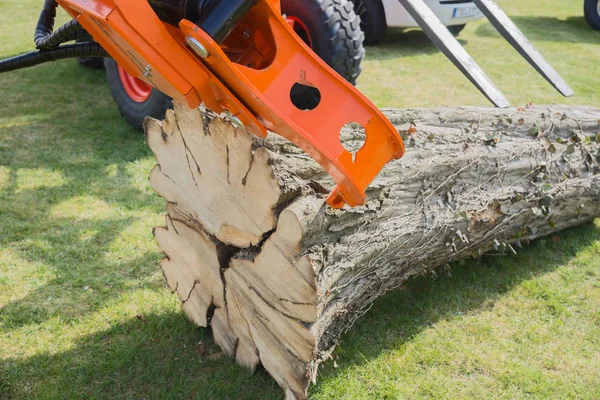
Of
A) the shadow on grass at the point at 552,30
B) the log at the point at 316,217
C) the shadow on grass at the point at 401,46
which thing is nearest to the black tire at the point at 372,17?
the shadow on grass at the point at 401,46

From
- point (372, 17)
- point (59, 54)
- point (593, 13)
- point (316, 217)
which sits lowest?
point (593, 13)

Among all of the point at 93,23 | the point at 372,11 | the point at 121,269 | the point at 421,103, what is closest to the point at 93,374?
the point at 121,269

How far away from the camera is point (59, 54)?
2.57 meters

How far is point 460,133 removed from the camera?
2.69 metres

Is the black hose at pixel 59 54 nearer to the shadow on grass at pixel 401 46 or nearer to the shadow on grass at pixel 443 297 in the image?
the shadow on grass at pixel 443 297

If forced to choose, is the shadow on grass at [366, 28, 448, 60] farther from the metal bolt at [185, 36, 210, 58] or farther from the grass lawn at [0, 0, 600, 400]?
the metal bolt at [185, 36, 210, 58]

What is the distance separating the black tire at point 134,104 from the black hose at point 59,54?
1.45m

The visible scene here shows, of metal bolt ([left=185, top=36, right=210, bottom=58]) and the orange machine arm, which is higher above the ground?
metal bolt ([left=185, top=36, right=210, bottom=58])

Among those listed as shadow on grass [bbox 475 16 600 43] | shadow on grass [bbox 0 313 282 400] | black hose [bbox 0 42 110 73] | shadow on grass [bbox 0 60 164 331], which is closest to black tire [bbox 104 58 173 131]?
shadow on grass [bbox 0 60 164 331]

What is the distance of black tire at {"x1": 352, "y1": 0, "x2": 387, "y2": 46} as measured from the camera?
732cm

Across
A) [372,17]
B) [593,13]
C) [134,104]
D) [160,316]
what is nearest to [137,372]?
[160,316]

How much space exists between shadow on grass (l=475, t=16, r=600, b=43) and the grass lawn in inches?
241

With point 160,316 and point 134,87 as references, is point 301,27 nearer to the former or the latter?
point 134,87

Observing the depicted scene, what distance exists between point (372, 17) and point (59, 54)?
218 inches
